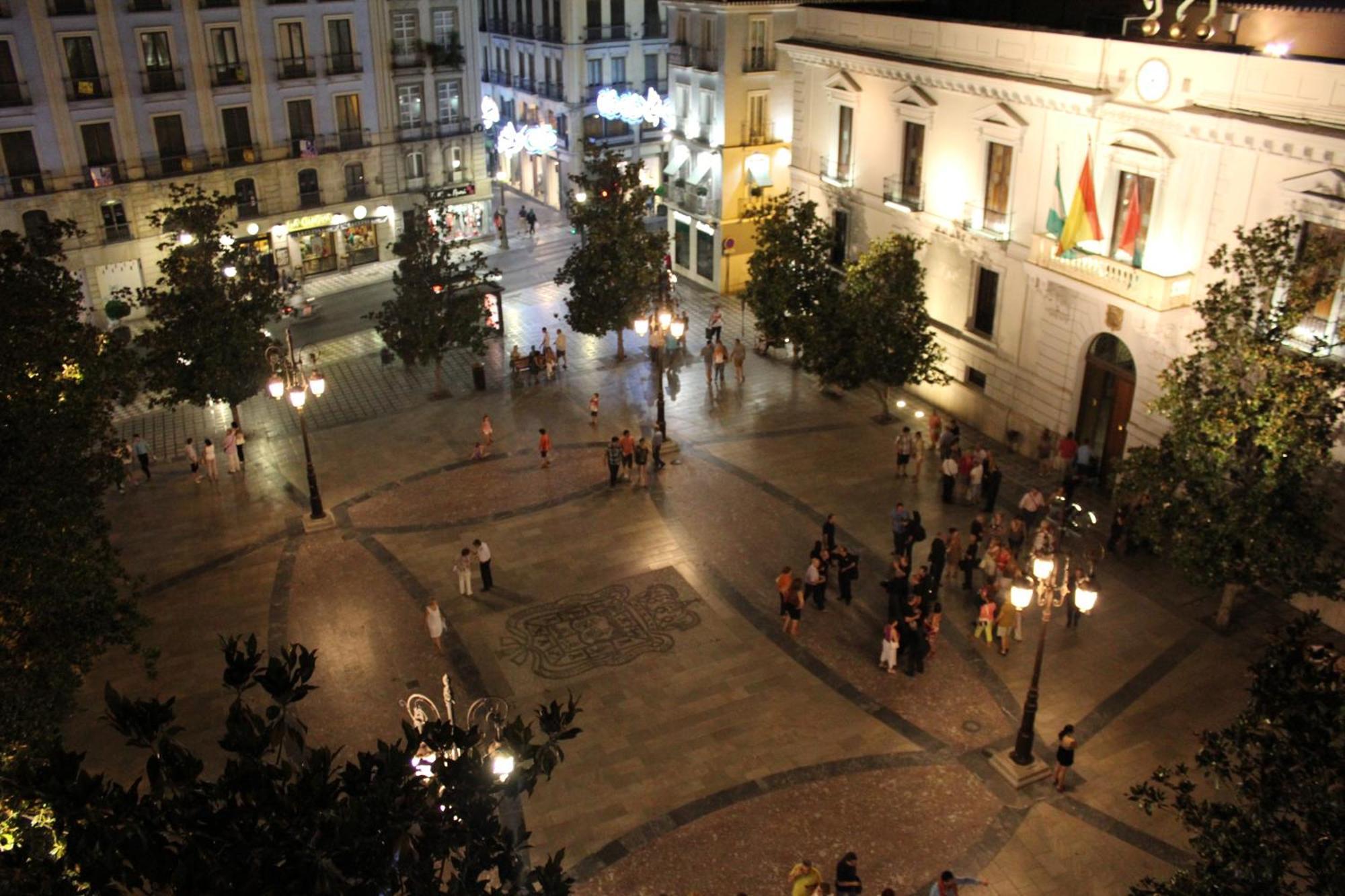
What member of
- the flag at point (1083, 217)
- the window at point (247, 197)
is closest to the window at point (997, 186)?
the flag at point (1083, 217)

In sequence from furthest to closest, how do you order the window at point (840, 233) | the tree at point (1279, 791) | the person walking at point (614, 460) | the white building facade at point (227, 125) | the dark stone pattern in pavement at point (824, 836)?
the white building facade at point (227, 125) < the window at point (840, 233) < the person walking at point (614, 460) < the dark stone pattern in pavement at point (824, 836) < the tree at point (1279, 791)

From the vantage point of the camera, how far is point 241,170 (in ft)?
138

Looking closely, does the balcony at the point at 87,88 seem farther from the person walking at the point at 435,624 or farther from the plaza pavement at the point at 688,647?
the person walking at the point at 435,624

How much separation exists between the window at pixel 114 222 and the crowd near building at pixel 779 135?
77mm

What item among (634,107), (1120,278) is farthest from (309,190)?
(1120,278)

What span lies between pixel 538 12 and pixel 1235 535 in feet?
139

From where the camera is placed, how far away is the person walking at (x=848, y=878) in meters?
15.1

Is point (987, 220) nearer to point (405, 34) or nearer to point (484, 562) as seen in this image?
point (484, 562)

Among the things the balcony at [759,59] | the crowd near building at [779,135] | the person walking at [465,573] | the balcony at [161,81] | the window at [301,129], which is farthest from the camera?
the window at [301,129]

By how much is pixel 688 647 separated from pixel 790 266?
1500 cm

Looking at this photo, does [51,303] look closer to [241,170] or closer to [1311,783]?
[1311,783]

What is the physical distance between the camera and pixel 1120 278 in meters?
24.9

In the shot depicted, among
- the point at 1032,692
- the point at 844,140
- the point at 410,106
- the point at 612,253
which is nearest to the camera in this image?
the point at 1032,692

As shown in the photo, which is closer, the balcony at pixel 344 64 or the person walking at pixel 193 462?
the person walking at pixel 193 462
